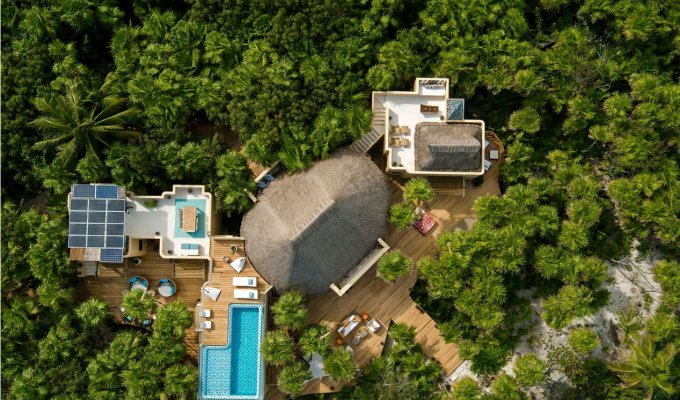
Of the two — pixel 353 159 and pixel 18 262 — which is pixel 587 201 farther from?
pixel 18 262

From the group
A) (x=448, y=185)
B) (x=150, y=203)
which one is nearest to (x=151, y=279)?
(x=150, y=203)

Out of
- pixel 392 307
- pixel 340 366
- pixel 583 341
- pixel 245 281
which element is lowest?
pixel 340 366

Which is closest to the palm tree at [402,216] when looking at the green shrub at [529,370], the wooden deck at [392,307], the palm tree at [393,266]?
the palm tree at [393,266]

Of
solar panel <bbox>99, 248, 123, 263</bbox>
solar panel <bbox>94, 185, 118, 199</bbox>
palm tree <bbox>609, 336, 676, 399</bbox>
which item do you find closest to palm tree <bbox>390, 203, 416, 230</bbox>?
palm tree <bbox>609, 336, 676, 399</bbox>

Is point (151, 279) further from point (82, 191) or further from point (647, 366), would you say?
point (647, 366)

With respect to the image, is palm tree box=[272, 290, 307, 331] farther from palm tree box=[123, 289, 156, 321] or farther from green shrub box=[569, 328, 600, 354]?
green shrub box=[569, 328, 600, 354]

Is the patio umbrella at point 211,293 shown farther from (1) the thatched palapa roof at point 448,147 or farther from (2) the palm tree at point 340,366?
(1) the thatched palapa roof at point 448,147
